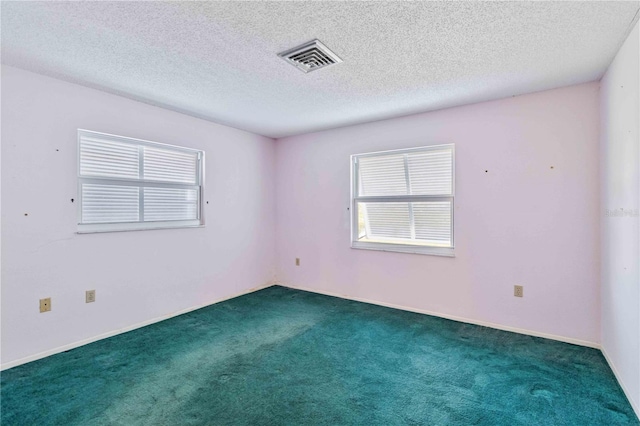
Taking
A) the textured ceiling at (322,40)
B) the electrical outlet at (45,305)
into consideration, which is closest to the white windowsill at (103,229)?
the electrical outlet at (45,305)

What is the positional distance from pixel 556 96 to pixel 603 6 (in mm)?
1331

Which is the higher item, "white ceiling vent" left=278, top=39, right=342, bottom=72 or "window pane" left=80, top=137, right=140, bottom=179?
"white ceiling vent" left=278, top=39, right=342, bottom=72

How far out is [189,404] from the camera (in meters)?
1.95

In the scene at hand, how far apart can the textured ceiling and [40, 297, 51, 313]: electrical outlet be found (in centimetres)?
190

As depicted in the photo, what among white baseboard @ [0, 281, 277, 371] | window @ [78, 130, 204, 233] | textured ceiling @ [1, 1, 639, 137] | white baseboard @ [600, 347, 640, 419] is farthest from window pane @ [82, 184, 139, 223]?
white baseboard @ [600, 347, 640, 419]

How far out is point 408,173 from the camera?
3807mm

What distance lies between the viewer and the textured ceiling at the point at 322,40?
174cm

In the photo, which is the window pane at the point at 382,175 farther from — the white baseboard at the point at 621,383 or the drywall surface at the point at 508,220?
the white baseboard at the point at 621,383

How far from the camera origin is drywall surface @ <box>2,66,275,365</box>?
2.46 m

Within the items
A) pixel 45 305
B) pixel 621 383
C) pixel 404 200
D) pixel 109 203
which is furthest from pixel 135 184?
pixel 621 383

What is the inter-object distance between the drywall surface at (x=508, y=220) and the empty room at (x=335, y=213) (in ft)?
0.07

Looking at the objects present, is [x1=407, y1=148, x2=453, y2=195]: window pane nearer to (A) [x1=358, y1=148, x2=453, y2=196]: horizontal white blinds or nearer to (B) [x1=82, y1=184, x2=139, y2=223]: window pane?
(A) [x1=358, y1=148, x2=453, y2=196]: horizontal white blinds

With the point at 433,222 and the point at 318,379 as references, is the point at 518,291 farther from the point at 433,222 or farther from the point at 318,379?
the point at 318,379

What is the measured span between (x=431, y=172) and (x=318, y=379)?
257 centimetres
